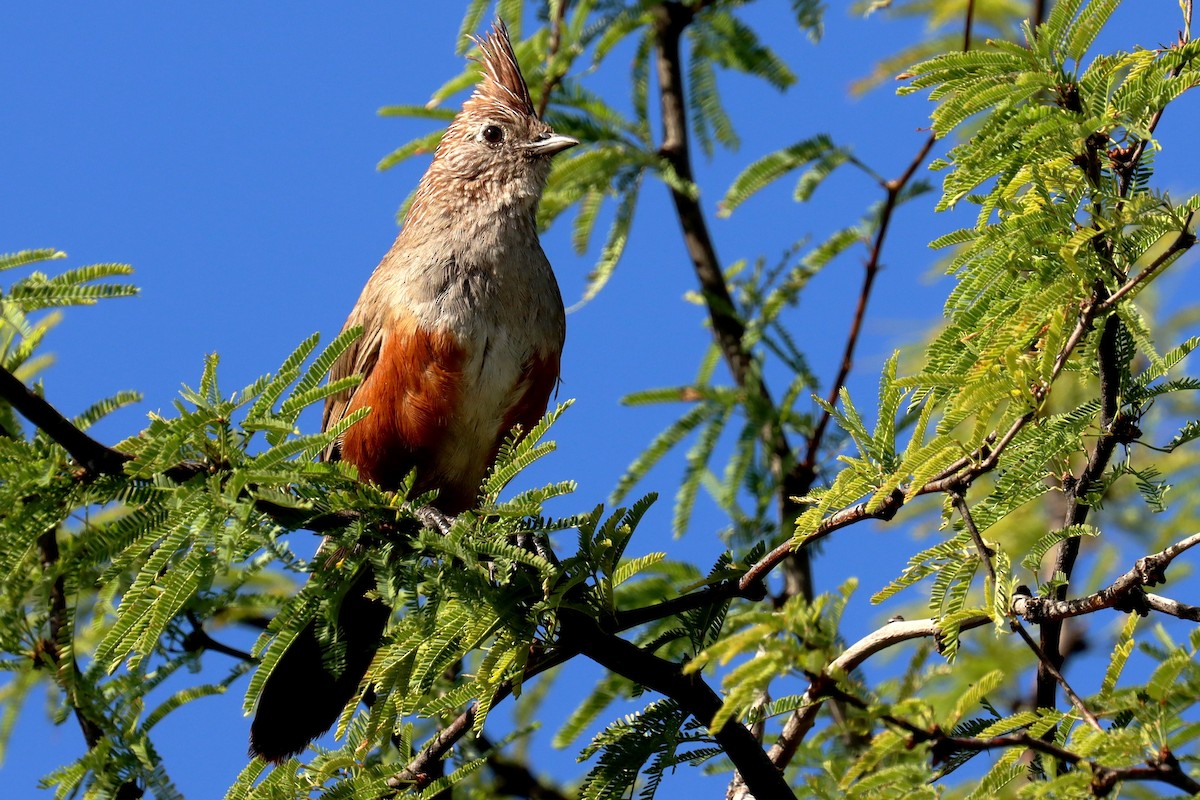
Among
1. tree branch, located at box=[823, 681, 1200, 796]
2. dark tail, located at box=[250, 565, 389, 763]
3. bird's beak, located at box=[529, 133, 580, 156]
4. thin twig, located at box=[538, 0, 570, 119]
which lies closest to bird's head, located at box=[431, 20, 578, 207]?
bird's beak, located at box=[529, 133, 580, 156]

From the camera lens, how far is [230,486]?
282 cm

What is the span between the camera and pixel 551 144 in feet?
19.7

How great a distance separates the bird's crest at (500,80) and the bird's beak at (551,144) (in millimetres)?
233

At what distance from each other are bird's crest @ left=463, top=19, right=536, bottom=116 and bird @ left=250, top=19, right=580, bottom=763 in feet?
2.20

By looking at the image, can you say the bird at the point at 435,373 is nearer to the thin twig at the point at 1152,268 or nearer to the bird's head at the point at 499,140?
the bird's head at the point at 499,140

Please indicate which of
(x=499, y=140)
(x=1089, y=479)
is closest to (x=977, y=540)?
(x=1089, y=479)

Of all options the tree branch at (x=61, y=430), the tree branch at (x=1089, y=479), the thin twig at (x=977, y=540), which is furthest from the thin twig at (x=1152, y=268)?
the tree branch at (x=61, y=430)

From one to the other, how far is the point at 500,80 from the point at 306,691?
322cm

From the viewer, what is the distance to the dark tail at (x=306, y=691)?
4.37 metres

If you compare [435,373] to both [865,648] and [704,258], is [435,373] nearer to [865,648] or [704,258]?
→ [704,258]

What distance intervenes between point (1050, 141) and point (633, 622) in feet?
4.88

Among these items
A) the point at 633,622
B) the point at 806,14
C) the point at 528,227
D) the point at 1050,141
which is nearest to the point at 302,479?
the point at 633,622

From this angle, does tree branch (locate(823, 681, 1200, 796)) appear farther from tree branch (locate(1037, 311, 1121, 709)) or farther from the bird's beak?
the bird's beak

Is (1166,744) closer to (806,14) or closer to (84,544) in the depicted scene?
(84,544)
